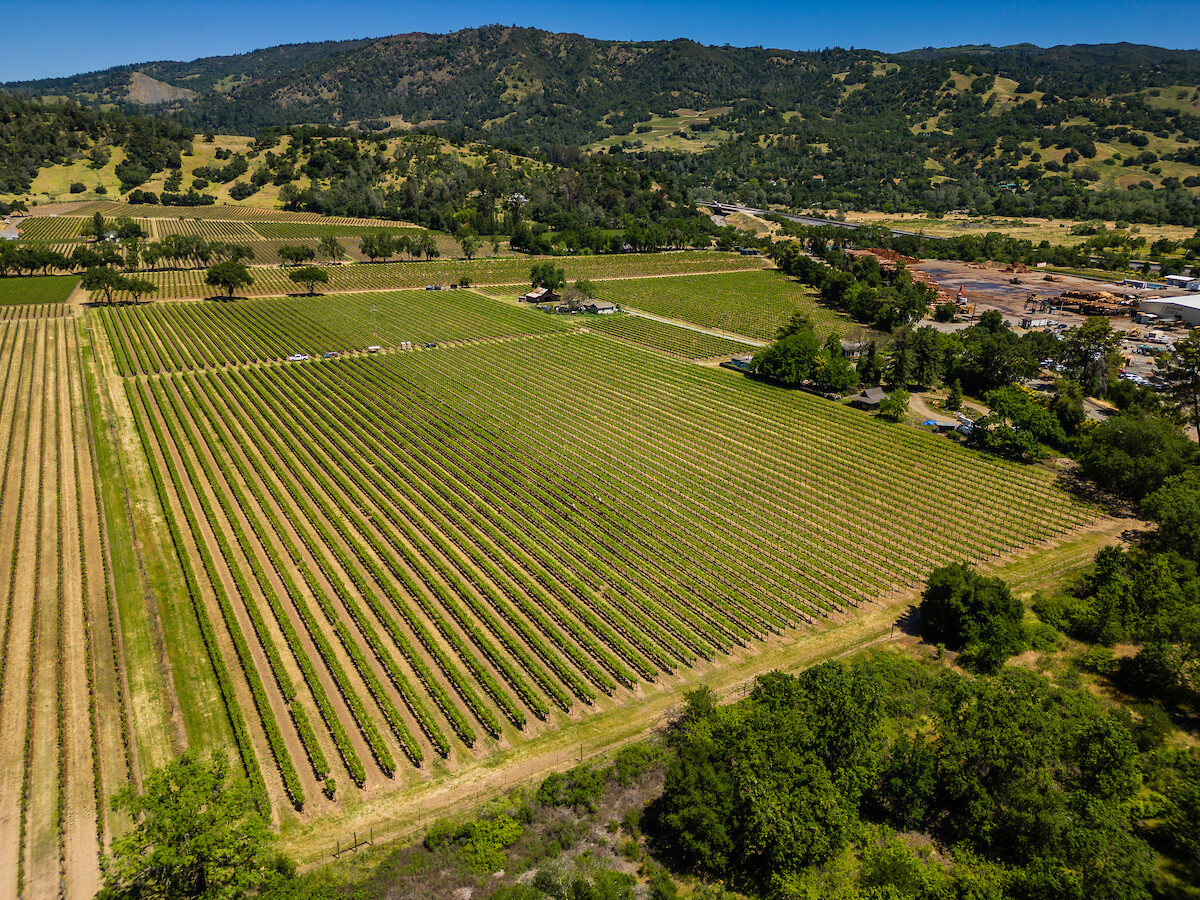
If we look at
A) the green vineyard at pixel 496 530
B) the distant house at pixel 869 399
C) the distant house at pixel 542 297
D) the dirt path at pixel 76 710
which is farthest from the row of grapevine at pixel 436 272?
the distant house at pixel 869 399

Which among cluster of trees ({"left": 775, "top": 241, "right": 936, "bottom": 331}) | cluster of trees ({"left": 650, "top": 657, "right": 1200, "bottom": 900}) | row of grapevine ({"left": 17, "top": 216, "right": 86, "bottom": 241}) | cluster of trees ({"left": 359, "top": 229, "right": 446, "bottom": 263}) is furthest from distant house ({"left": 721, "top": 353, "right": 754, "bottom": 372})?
row of grapevine ({"left": 17, "top": 216, "right": 86, "bottom": 241})

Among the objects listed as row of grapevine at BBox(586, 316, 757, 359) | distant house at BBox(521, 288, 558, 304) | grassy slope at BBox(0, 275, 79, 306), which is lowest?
row of grapevine at BBox(586, 316, 757, 359)

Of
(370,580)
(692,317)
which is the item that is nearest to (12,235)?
(692,317)

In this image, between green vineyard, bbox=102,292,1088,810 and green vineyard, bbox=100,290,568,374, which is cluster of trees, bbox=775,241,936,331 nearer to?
green vineyard, bbox=102,292,1088,810

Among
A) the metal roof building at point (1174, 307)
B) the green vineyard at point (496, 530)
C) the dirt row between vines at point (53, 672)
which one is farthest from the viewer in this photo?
the metal roof building at point (1174, 307)

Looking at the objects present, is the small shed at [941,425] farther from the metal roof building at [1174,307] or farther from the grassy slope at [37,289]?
the grassy slope at [37,289]
